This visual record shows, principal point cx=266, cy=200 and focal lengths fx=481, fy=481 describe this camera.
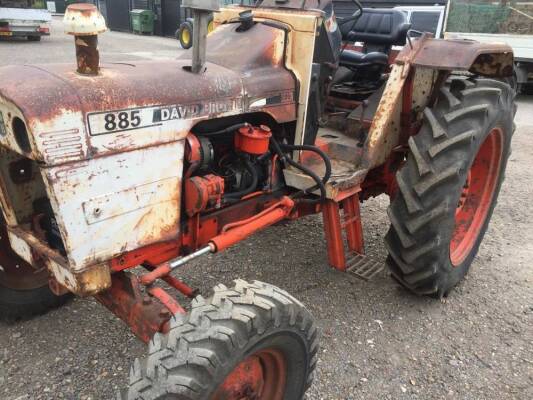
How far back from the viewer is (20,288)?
2.77 meters

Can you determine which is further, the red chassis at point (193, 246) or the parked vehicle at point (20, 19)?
the parked vehicle at point (20, 19)

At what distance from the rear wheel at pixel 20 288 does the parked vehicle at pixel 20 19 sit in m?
14.0

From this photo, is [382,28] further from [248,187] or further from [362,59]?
[248,187]

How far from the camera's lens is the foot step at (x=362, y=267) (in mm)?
3018

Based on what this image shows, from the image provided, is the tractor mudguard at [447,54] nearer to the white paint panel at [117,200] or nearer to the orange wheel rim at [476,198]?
the orange wheel rim at [476,198]

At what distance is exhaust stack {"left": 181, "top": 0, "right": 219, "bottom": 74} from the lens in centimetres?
192

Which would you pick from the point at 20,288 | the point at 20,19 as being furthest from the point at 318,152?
the point at 20,19

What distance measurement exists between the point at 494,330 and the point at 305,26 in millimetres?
2166

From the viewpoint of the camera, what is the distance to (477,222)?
356 centimetres

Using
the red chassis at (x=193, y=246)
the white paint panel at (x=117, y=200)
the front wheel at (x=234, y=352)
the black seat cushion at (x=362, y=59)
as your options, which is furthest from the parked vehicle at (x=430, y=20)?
the front wheel at (x=234, y=352)

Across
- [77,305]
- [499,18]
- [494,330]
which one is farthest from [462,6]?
[77,305]

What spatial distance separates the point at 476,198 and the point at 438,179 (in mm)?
1086

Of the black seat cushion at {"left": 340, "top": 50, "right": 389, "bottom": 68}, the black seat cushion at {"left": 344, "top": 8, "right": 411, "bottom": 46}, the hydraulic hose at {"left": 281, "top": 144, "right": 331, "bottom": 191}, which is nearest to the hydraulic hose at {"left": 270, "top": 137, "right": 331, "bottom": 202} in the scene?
the hydraulic hose at {"left": 281, "top": 144, "right": 331, "bottom": 191}

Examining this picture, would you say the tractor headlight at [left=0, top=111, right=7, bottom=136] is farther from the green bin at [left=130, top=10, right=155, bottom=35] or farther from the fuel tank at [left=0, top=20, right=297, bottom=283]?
the green bin at [left=130, top=10, right=155, bottom=35]
